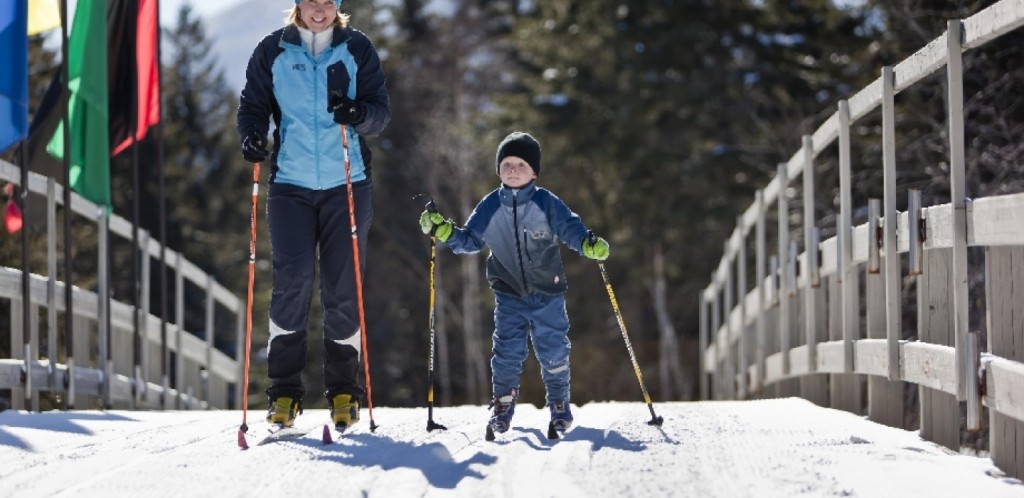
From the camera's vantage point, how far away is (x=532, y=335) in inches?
253

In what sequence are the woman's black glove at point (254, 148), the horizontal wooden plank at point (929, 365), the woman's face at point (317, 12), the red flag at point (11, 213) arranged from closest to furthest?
Result: the horizontal wooden plank at point (929, 365)
the woman's black glove at point (254, 148)
the woman's face at point (317, 12)
the red flag at point (11, 213)

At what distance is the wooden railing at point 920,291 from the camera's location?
4.71 m

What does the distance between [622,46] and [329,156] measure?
23.0 m

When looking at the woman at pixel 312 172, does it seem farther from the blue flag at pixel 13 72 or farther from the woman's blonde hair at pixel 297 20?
the blue flag at pixel 13 72

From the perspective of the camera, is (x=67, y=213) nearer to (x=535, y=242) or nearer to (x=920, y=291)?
(x=535, y=242)

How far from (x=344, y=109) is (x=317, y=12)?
1.41 feet

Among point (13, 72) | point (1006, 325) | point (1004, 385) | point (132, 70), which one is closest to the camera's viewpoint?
point (1004, 385)

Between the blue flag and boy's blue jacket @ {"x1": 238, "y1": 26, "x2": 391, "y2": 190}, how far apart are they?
8.63 ft

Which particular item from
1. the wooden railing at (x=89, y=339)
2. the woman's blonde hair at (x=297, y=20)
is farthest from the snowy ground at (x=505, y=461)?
the woman's blonde hair at (x=297, y=20)

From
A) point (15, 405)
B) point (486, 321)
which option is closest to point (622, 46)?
point (486, 321)

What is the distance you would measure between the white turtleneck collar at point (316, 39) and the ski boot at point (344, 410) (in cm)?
138

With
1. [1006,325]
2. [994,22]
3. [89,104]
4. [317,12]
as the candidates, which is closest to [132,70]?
[89,104]

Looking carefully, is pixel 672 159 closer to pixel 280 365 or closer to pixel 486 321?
pixel 486 321

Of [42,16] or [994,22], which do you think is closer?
[994,22]
